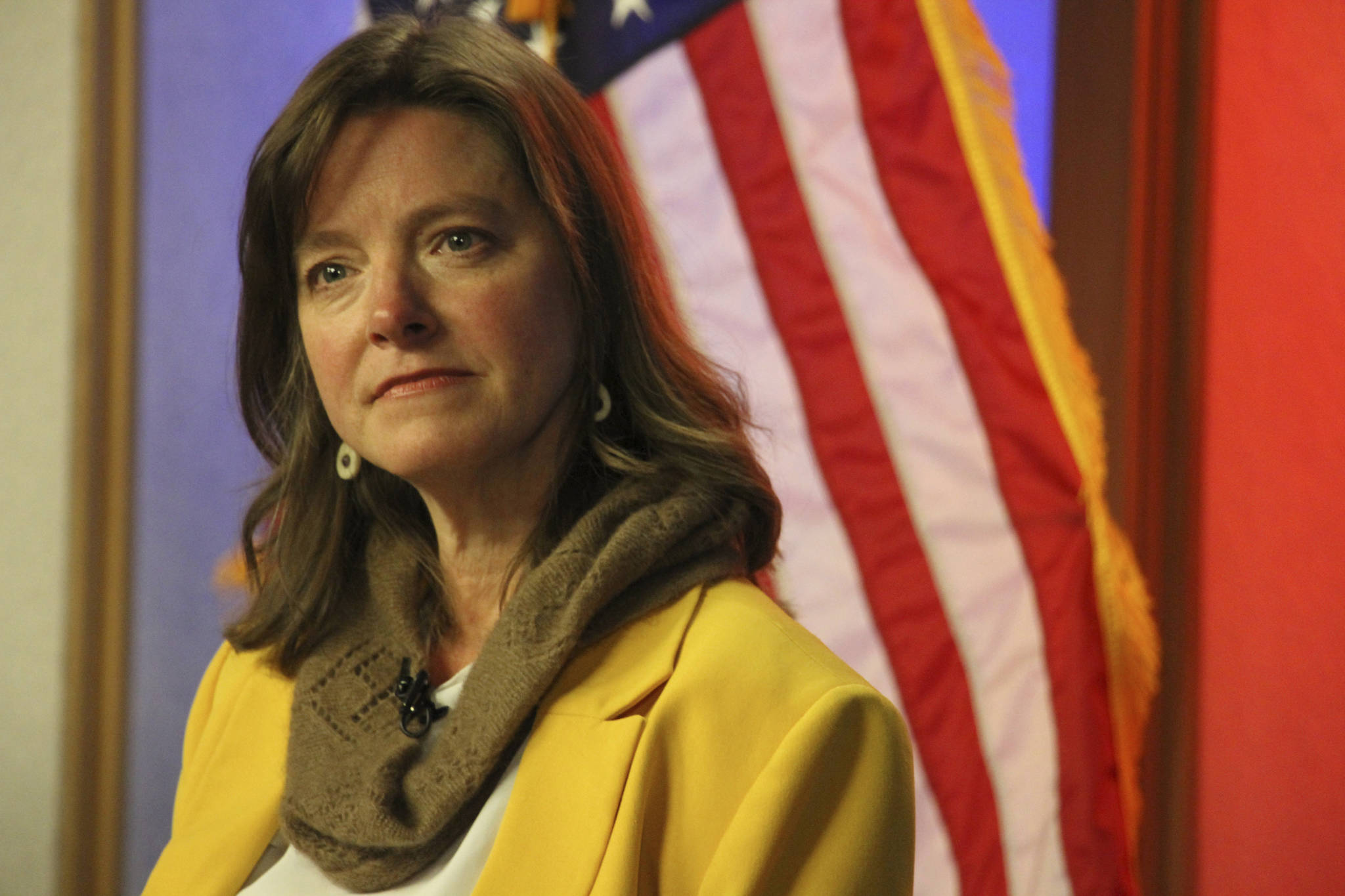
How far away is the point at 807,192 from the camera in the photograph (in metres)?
1.68

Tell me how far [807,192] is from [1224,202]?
1.84 ft

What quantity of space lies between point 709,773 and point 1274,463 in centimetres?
97

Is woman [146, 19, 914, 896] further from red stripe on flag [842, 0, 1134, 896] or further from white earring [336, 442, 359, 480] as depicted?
red stripe on flag [842, 0, 1134, 896]

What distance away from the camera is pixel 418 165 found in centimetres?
95

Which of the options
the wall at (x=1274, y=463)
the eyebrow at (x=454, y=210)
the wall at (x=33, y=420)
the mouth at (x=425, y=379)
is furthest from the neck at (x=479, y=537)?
the wall at (x=33, y=420)

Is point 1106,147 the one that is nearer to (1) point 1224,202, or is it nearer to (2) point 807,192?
(1) point 1224,202

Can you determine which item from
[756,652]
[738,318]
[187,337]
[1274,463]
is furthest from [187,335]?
[1274,463]

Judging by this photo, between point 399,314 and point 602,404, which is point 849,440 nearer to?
point 602,404

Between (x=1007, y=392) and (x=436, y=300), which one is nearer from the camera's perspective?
(x=436, y=300)

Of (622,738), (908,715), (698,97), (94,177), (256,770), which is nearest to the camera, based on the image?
(622,738)

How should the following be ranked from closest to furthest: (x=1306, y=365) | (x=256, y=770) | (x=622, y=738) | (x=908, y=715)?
(x=622, y=738) < (x=256, y=770) < (x=1306, y=365) < (x=908, y=715)

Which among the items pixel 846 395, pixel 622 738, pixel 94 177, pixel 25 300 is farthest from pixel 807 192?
pixel 25 300

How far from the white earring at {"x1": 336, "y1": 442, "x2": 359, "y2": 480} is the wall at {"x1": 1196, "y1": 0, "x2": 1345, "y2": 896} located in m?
1.11

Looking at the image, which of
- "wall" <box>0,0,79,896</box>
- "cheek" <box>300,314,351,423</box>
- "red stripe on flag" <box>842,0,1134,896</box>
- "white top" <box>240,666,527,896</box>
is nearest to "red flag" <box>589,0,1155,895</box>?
"red stripe on flag" <box>842,0,1134,896</box>
